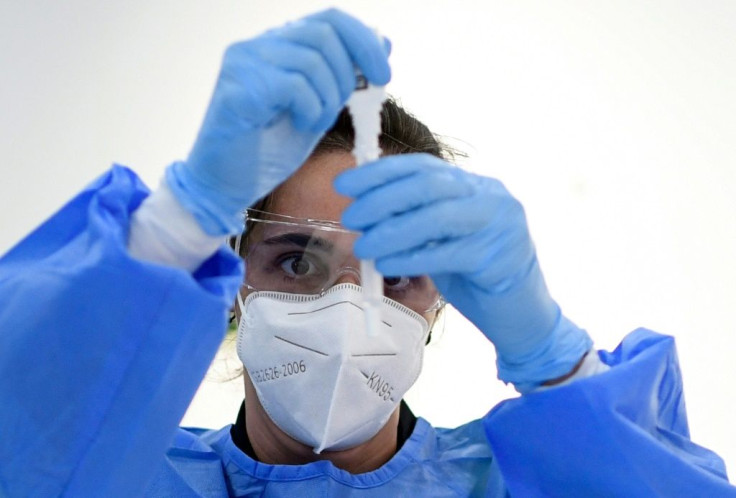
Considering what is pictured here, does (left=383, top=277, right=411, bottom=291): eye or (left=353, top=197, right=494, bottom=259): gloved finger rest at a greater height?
(left=353, top=197, right=494, bottom=259): gloved finger

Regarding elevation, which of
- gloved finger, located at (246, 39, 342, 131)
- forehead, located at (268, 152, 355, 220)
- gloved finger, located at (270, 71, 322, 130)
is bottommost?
forehead, located at (268, 152, 355, 220)

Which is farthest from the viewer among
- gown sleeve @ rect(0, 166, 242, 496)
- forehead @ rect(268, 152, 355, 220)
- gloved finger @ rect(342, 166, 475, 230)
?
forehead @ rect(268, 152, 355, 220)

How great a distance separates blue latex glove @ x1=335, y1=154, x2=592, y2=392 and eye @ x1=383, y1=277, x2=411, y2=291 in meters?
0.23

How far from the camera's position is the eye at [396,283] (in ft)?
4.40

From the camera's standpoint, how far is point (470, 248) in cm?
99

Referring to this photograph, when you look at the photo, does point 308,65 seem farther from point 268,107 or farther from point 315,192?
point 315,192

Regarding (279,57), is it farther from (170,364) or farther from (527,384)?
(527,384)

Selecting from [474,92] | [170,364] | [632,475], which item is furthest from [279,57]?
[474,92]

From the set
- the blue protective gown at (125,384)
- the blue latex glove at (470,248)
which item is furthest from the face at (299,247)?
the blue protective gown at (125,384)

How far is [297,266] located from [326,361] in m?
0.19

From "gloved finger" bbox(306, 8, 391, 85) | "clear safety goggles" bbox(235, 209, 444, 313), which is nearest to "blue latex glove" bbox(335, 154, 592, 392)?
"gloved finger" bbox(306, 8, 391, 85)

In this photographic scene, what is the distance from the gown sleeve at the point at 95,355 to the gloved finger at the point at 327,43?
0.83 feet

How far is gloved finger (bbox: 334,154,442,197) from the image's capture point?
933 millimetres

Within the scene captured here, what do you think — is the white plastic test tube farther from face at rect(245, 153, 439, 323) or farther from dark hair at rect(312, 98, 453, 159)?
dark hair at rect(312, 98, 453, 159)
